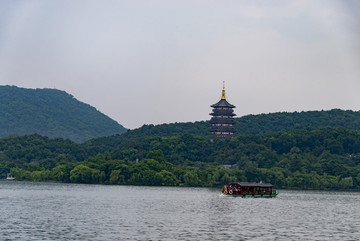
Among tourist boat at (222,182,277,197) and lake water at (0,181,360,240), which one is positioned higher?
tourist boat at (222,182,277,197)

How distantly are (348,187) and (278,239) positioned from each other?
447ft

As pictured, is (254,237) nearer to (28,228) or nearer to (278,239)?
(278,239)

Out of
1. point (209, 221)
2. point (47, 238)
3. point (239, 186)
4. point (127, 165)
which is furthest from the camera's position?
point (127, 165)

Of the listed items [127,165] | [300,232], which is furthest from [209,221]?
[127,165]

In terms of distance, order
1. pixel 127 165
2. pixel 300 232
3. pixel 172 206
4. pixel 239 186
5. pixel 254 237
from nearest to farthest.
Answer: pixel 254 237, pixel 300 232, pixel 172 206, pixel 239 186, pixel 127 165


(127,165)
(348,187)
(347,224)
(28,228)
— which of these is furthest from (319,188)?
(28,228)

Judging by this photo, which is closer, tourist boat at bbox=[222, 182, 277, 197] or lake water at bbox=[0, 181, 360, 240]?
lake water at bbox=[0, 181, 360, 240]

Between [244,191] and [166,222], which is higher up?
[244,191]

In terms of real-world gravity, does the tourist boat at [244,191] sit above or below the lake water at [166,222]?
above

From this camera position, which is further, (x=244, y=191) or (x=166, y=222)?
(x=244, y=191)

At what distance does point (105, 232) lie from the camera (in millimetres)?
61344

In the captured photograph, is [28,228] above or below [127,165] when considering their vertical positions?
below

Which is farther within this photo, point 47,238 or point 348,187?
point 348,187

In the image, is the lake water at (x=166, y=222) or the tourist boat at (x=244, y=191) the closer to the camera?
the lake water at (x=166, y=222)
